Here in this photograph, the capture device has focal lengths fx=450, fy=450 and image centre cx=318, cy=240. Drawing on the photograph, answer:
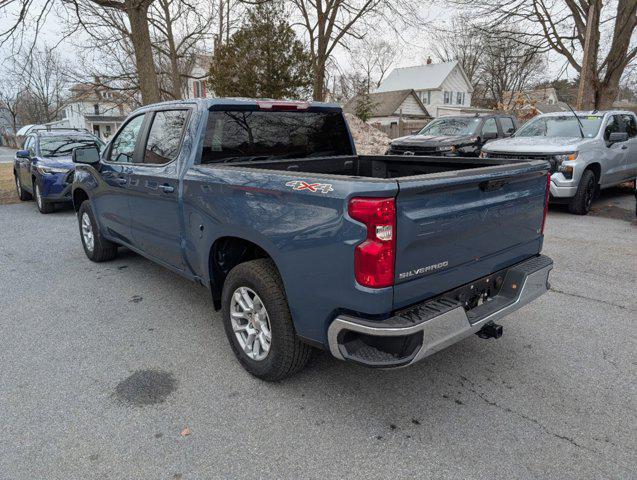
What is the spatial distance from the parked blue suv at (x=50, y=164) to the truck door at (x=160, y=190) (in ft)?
17.3

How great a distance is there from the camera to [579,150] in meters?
8.26

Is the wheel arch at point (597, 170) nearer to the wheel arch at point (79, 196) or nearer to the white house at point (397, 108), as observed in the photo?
the wheel arch at point (79, 196)

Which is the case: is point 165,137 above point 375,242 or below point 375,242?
above

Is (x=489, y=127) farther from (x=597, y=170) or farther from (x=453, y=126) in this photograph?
(x=597, y=170)

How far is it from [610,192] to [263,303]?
37.9 ft

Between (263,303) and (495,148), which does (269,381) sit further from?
(495,148)

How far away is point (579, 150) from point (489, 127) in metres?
5.63

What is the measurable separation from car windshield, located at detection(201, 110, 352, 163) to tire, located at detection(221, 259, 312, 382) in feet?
3.65

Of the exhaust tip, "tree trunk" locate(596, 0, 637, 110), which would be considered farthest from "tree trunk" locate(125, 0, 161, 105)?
"tree trunk" locate(596, 0, 637, 110)

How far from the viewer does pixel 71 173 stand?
9.33 metres

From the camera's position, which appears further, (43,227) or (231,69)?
(231,69)

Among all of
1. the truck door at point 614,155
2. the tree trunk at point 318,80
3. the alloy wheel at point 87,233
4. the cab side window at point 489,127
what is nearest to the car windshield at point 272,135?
the alloy wheel at point 87,233

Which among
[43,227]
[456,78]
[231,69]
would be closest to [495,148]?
[43,227]

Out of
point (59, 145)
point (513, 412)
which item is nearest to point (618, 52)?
point (513, 412)
